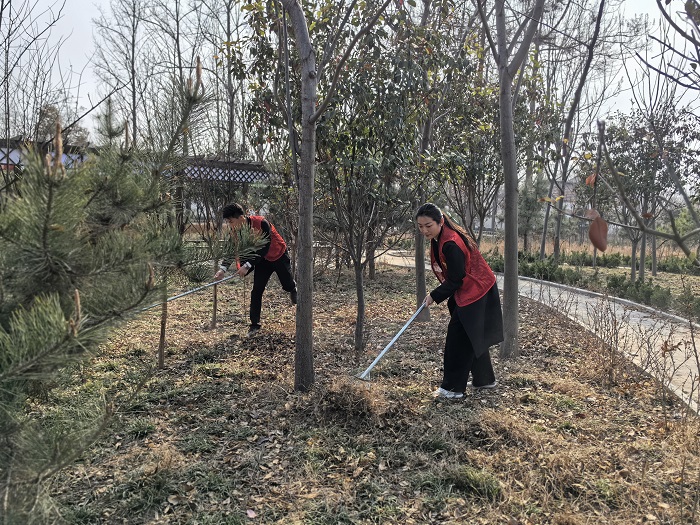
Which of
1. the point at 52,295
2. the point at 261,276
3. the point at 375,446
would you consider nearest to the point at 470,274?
the point at 375,446

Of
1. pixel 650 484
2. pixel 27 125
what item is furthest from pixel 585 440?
pixel 27 125

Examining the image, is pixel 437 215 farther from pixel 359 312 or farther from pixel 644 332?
pixel 644 332

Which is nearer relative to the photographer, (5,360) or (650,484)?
(5,360)

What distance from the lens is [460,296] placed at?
165 inches

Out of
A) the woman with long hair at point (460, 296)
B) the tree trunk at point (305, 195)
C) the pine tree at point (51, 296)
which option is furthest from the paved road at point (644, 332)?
the pine tree at point (51, 296)

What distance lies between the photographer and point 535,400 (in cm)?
413

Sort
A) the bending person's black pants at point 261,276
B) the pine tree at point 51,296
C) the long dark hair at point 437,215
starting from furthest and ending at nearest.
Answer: the bending person's black pants at point 261,276
the long dark hair at point 437,215
the pine tree at point 51,296

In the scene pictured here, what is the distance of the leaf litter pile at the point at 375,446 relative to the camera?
2691mm

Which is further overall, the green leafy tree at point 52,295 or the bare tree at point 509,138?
the bare tree at point 509,138

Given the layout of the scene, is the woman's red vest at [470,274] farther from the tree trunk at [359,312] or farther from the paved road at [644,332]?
the paved road at [644,332]

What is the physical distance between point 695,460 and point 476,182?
663cm

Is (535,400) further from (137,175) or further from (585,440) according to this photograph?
(137,175)

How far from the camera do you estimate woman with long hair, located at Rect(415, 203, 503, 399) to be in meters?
4.05

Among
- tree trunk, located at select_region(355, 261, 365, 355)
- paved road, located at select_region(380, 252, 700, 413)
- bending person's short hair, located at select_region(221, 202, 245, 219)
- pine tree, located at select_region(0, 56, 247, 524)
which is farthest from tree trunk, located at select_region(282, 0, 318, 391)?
paved road, located at select_region(380, 252, 700, 413)
